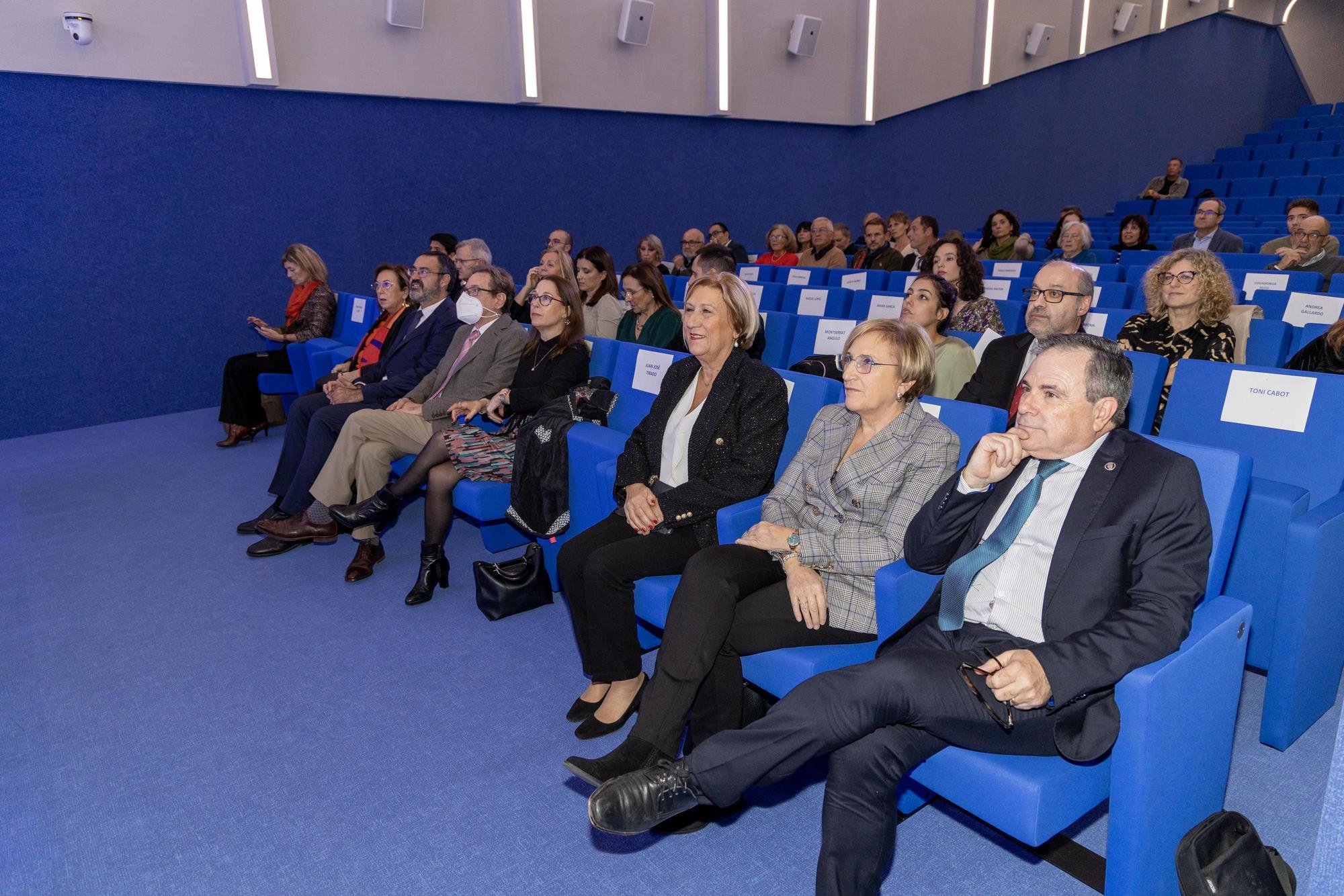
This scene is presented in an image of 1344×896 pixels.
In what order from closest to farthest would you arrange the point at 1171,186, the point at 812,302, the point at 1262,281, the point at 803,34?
the point at 1262,281 → the point at 812,302 → the point at 803,34 → the point at 1171,186

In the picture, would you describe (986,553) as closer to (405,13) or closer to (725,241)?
(725,241)

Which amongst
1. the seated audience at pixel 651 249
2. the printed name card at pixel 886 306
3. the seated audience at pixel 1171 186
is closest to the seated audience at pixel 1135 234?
the printed name card at pixel 886 306

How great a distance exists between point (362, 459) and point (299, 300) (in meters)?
2.56

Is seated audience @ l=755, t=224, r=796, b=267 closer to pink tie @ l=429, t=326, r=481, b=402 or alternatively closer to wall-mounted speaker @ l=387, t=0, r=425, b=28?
wall-mounted speaker @ l=387, t=0, r=425, b=28

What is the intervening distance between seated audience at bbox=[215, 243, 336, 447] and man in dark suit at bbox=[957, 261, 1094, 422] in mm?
4177

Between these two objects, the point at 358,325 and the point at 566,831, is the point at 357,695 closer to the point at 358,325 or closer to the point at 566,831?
the point at 566,831

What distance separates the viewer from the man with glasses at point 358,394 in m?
3.66

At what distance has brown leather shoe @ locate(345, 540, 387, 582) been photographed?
331 cm

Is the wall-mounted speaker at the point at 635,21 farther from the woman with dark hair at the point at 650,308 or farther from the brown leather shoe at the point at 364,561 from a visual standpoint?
the brown leather shoe at the point at 364,561

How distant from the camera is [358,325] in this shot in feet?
16.9

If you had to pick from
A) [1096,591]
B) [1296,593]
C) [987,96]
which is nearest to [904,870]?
[1096,591]

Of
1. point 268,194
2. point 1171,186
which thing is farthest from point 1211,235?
point 268,194

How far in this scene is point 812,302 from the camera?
5031mm

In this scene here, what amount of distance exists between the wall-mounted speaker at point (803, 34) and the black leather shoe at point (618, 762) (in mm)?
8619
